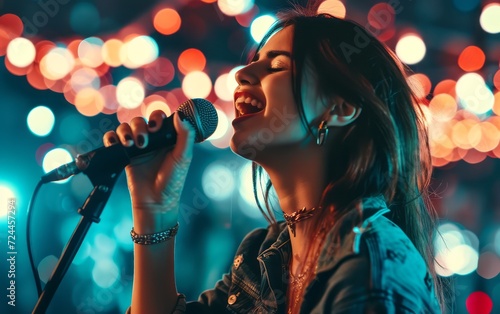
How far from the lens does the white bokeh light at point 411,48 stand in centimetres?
491

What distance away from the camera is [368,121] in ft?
4.36

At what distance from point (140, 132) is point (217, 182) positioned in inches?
141

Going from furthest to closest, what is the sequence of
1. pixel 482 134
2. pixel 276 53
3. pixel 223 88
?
pixel 482 134 < pixel 223 88 < pixel 276 53

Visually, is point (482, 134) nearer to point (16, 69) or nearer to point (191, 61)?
point (191, 61)

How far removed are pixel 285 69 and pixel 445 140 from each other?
578 centimetres

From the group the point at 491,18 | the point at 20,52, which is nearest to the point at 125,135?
the point at 20,52

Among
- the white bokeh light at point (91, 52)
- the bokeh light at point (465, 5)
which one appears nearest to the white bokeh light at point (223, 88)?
the white bokeh light at point (91, 52)

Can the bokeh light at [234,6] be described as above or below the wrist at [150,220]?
above

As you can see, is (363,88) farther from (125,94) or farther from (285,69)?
(125,94)

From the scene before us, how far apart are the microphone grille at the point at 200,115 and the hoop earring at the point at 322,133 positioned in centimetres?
27

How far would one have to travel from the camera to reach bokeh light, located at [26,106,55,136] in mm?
3385

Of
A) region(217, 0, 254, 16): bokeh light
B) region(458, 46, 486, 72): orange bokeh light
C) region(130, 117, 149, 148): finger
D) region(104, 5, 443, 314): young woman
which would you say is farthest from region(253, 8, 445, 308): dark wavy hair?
region(458, 46, 486, 72): orange bokeh light

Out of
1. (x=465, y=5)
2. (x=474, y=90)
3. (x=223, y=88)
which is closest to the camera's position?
(x=465, y=5)

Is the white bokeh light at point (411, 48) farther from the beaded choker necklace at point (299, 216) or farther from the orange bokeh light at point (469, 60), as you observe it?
the beaded choker necklace at point (299, 216)
